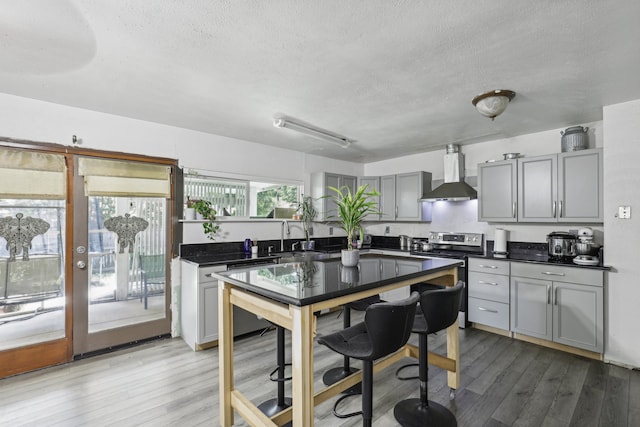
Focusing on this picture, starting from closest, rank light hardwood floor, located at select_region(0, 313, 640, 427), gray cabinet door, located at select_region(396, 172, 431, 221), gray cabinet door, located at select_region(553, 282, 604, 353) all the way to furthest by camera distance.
A: light hardwood floor, located at select_region(0, 313, 640, 427)
gray cabinet door, located at select_region(553, 282, 604, 353)
gray cabinet door, located at select_region(396, 172, 431, 221)

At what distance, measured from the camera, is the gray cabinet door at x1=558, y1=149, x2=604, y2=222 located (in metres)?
3.12

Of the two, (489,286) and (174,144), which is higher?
(174,144)

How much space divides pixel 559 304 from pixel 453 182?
2.00 meters

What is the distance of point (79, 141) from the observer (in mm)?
3010

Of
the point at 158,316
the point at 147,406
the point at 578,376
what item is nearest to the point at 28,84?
the point at 158,316

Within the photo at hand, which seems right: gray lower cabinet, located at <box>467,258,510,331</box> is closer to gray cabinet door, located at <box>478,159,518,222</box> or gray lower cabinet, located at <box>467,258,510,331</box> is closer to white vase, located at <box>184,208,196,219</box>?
gray cabinet door, located at <box>478,159,518,222</box>

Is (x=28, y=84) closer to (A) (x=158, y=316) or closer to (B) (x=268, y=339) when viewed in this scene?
(A) (x=158, y=316)

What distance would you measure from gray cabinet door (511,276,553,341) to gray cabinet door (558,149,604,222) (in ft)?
2.72

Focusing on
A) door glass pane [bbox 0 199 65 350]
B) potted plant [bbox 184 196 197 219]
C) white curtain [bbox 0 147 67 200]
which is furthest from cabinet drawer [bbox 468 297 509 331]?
white curtain [bbox 0 147 67 200]

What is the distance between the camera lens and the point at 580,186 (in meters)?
3.24

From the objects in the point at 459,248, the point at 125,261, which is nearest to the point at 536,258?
the point at 459,248

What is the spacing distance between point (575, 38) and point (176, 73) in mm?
2746

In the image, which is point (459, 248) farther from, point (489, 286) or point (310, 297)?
point (310, 297)

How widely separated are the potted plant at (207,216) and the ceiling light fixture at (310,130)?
1392 millimetres
